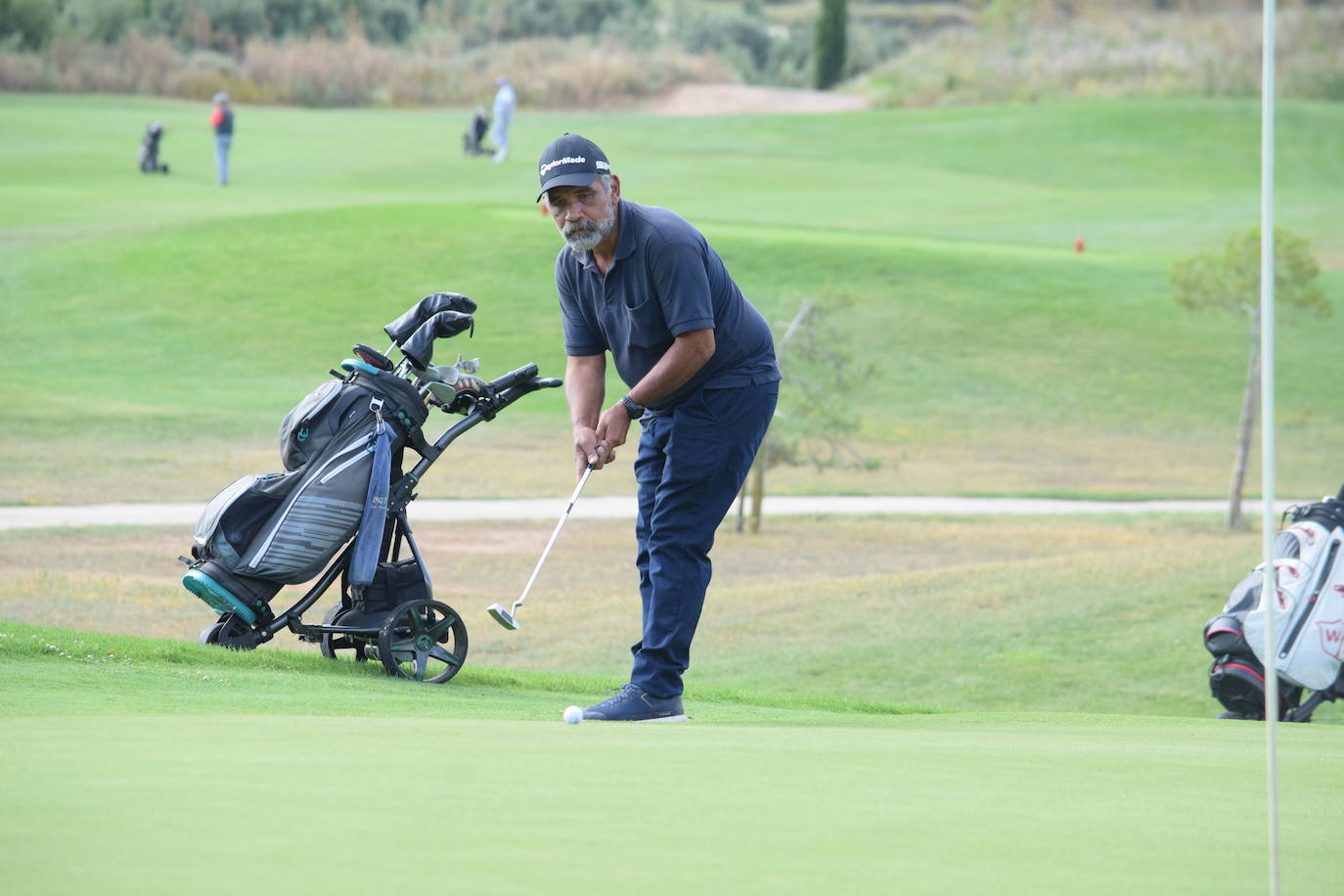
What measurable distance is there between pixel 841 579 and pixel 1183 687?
4.01 m

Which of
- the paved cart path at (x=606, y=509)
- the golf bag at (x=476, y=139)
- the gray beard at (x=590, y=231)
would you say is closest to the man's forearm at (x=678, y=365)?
the gray beard at (x=590, y=231)

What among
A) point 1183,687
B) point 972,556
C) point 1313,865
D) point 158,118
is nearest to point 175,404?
point 972,556

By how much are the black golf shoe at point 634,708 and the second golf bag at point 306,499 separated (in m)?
1.87

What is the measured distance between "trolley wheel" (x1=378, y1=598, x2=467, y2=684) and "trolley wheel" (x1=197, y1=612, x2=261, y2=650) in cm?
58

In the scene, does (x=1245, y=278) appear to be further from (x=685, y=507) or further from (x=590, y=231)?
(x=590, y=231)

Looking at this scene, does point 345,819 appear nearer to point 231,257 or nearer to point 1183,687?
point 1183,687

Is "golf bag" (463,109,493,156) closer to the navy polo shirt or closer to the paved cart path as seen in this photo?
the paved cart path

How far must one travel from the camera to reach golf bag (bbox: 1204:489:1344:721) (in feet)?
29.7

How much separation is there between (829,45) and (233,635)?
64314mm

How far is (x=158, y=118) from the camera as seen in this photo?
47375mm

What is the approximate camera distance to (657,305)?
20.1ft

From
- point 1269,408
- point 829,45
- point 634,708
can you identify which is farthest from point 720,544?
point 829,45

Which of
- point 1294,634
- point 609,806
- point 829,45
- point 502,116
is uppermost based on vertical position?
point 609,806

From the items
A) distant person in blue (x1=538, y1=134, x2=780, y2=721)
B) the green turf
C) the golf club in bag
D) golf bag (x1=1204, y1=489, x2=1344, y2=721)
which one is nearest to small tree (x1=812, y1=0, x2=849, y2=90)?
the green turf
